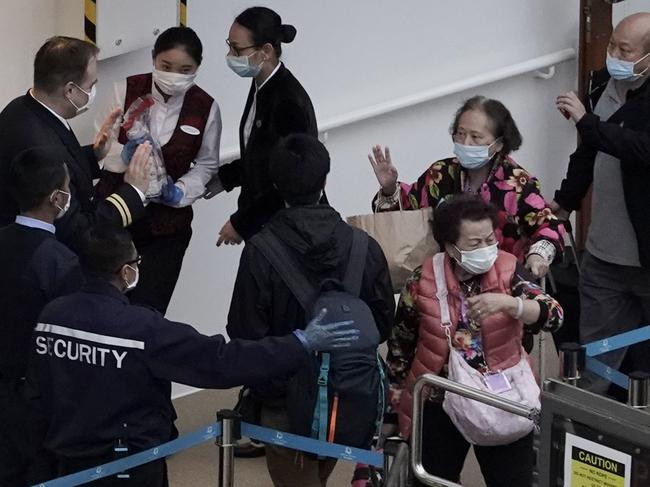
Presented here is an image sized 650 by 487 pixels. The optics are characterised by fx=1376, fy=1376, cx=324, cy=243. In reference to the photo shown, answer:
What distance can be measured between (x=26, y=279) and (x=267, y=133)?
1.28m

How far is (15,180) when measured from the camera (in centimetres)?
400

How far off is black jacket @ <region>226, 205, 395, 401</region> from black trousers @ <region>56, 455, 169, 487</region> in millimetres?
412

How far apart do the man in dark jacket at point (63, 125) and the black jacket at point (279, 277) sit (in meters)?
0.63

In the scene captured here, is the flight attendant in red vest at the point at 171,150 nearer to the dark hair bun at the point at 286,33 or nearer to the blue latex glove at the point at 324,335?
the dark hair bun at the point at 286,33

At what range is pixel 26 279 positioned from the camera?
3908 millimetres

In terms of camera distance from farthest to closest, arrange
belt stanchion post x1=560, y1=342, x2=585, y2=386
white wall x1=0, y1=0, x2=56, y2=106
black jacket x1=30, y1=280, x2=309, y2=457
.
→ white wall x1=0, y1=0, x2=56, y2=106
black jacket x1=30, y1=280, x2=309, y2=457
belt stanchion post x1=560, y1=342, x2=585, y2=386

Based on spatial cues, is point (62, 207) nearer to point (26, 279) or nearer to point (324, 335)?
point (26, 279)

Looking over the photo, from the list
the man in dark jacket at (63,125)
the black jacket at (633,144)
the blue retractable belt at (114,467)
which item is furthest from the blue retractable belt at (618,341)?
the man in dark jacket at (63,125)

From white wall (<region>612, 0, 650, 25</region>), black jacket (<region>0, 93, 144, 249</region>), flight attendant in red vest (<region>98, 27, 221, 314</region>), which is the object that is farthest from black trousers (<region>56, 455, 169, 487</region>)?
white wall (<region>612, 0, 650, 25</region>)

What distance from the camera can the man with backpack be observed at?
380 centimetres

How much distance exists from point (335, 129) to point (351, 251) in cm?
269

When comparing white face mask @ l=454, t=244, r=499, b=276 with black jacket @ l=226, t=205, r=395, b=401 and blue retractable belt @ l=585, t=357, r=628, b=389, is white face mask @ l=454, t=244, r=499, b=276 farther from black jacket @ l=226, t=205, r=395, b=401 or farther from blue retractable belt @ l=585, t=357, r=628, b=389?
blue retractable belt @ l=585, t=357, r=628, b=389

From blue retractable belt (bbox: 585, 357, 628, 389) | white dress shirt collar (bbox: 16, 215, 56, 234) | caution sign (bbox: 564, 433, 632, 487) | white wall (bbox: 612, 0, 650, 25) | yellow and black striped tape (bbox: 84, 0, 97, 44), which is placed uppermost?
white wall (bbox: 612, 0, 650, 25)

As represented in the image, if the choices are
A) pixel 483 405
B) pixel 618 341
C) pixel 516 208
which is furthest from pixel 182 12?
pixel 483 405
